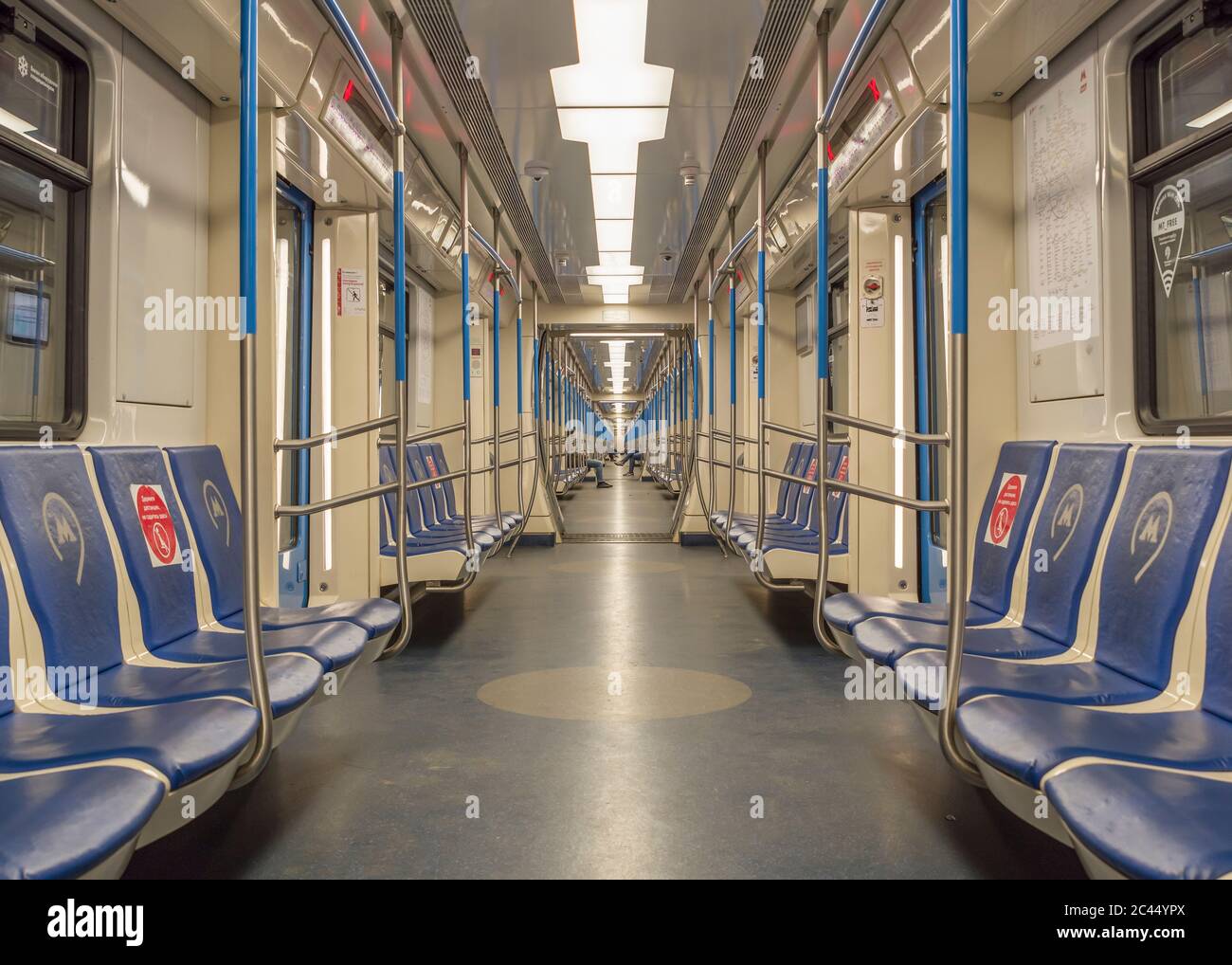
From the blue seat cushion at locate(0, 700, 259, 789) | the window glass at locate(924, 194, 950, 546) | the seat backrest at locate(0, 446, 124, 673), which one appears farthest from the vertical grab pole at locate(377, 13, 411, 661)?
the window glass at locate(924, 194, 950, 546)

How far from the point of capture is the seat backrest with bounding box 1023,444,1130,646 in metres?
Answer: 2.23

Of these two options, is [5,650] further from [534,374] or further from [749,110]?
[534,374]

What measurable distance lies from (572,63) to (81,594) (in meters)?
3.03

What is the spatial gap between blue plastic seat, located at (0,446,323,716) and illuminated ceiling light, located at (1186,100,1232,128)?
8.56 ft

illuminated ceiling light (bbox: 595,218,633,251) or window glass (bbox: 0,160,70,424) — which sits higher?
illuminated ceiling light (bbox: 595,218,633,251)

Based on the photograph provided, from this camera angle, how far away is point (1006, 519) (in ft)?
9.27

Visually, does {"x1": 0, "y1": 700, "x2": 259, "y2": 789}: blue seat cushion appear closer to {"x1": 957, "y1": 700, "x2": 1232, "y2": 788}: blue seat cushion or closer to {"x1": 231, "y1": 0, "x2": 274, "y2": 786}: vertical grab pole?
{"x1": 231, "y1": 0, "x2": 274, "y2": 786}: vertical grab pole

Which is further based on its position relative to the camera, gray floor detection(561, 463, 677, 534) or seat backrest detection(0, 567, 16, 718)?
gray floor detection(561, 463, 677, 534)

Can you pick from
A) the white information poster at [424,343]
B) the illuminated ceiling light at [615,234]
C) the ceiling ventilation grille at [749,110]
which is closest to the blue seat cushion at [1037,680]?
the ceiling ventilation grille at [749,110]

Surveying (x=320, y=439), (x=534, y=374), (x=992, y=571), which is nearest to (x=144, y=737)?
(x=320, y=439)

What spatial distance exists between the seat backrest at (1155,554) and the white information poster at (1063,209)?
742 millimetres

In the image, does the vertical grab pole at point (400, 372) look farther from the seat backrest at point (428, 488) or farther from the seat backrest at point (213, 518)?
the seat backrest at point (428, 488)

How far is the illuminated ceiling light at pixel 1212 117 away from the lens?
204 cm
